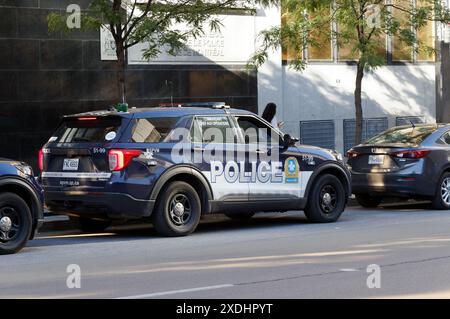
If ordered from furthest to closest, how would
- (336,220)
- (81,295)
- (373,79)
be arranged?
(373,79), (336,220), (81,295)

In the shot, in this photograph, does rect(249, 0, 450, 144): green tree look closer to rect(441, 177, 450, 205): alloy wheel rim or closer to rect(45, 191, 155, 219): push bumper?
rect(441, 177, 450, 205): alloy wheel rim

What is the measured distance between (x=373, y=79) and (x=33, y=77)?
1047 cm

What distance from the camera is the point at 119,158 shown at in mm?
12750

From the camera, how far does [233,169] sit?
1388cm

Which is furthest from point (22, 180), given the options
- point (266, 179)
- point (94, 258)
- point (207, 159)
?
point (266, 179)

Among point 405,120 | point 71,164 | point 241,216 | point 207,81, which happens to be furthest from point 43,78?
point 405,120

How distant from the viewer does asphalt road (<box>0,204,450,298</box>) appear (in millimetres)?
8977

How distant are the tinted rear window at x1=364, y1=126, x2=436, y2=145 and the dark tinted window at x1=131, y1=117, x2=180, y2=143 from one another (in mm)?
5428

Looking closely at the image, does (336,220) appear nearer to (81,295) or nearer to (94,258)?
(94,258)

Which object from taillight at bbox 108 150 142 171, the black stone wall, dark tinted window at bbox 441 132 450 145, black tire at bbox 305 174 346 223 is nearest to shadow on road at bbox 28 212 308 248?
black tire at bbox 305 174 346 223

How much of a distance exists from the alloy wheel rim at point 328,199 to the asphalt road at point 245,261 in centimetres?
30

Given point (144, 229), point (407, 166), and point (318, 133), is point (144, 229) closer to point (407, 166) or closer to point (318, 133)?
point (407, 166)

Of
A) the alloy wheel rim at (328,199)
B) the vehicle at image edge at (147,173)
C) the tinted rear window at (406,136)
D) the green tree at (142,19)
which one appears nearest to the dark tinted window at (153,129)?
the vehicle at image edge at (147,173)

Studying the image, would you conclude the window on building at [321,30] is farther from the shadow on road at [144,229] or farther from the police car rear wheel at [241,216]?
the police car rear wheel at [241,216]
